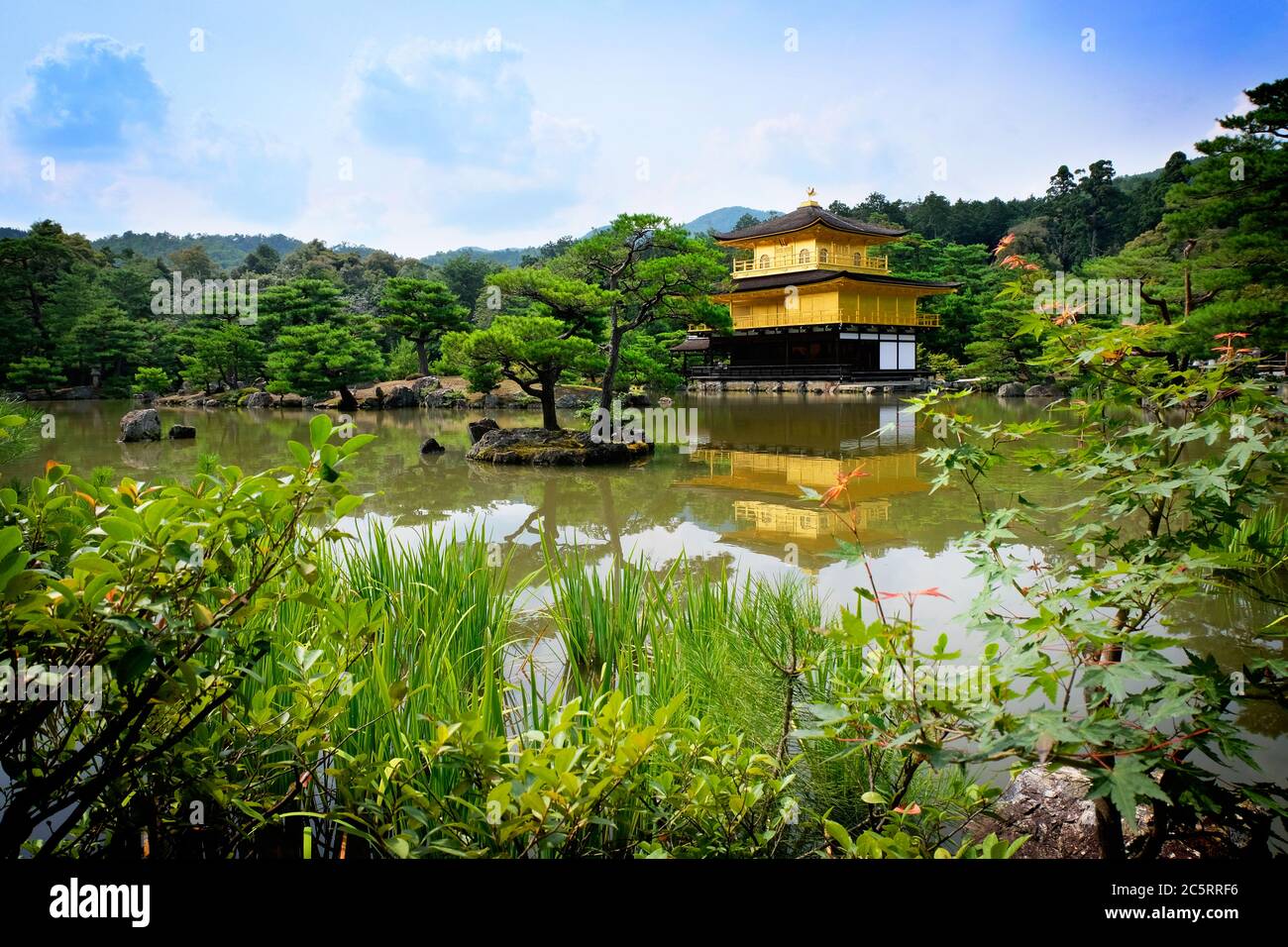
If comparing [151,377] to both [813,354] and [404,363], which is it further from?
[813,354]

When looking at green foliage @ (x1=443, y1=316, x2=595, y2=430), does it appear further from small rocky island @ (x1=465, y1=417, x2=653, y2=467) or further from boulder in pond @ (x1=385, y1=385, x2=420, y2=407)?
boulder in pond @ (x1=385, y1=385, x2=420, y2=407)

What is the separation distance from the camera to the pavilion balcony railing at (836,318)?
2306 cm

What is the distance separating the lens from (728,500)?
294 inches

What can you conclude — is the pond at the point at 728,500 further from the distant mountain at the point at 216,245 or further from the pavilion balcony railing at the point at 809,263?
the distant mountain at the point at 216,245

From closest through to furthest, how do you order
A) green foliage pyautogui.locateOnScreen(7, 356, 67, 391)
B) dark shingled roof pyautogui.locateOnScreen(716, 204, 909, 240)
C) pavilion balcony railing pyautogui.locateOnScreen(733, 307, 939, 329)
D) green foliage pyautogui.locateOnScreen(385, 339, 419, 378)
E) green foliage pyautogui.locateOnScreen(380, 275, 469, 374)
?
green foliage pyautogui.locateOnScreen(7, 356, 67, 391), green foliage pyautogui.locateOnScreen(380, 275, 469, 374), pavilion balcony railing pyautogui.locateOnScreen(733, 307, 939, 329), dark shingled roof pyautogui.locateOnScreen(716, 204, 909, 240), green foliage pyautogui.locateOnScreen(385, 339, 419, 378)

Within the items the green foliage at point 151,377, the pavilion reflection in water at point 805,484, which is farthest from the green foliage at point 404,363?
the pavilion reflection in water at point 805,484

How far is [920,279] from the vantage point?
26875mm

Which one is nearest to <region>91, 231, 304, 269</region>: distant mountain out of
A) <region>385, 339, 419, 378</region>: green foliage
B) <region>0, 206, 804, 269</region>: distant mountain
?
A: <region>0, 206, 804, 269</region>: distant mountain

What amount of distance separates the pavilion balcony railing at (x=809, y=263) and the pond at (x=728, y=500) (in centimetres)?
1030

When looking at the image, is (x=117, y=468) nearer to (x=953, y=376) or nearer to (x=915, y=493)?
(x=915, y=493)

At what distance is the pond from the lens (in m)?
3.82

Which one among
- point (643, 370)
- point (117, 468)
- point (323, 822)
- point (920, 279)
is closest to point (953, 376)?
point (920, 279)

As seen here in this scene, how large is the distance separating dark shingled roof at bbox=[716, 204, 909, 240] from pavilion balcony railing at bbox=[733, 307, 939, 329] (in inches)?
102
